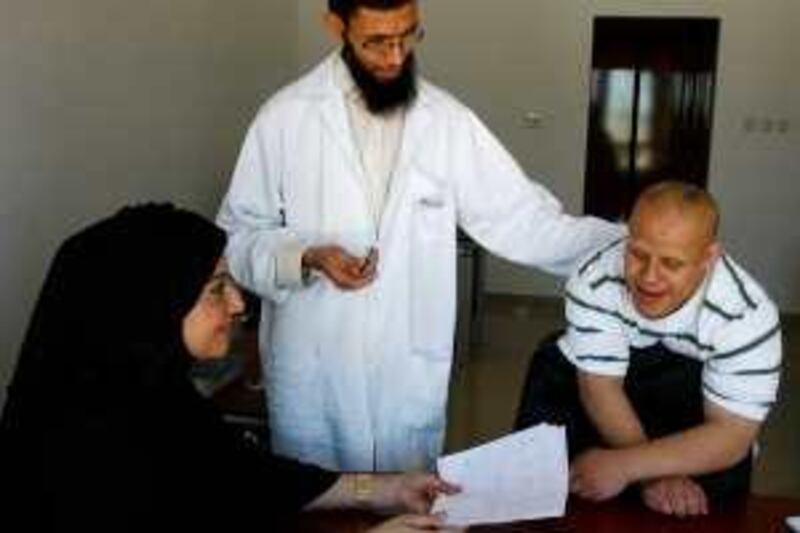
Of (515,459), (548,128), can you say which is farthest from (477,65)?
(515,459)

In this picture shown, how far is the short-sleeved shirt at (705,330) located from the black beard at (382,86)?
2.32 ft

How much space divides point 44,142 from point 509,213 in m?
2.05

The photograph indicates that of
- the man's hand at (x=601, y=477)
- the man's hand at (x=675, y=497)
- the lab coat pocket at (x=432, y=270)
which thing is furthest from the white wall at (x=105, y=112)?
the man's hand at (x=675, y=497)

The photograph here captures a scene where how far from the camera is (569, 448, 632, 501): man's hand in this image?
5.85 ft

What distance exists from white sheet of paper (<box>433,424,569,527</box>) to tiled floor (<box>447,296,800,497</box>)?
2.67 meters

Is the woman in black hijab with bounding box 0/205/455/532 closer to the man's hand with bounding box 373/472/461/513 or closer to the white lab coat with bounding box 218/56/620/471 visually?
the man's hand with bounding box 373/472/461/513

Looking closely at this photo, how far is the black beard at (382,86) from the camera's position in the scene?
2320 millimetres

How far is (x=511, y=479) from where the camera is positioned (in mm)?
1778

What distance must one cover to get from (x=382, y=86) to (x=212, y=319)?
95 centimetres

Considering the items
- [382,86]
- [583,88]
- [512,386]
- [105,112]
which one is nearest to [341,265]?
[382,86]

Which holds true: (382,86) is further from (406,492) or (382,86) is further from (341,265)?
(406,492)

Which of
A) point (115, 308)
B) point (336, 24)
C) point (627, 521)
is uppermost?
point (336, 24)

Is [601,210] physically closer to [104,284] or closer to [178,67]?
[178,67]

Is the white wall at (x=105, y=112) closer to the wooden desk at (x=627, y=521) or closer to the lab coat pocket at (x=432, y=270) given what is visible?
the lab coat pocket at (x=432, y=270)
